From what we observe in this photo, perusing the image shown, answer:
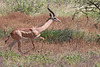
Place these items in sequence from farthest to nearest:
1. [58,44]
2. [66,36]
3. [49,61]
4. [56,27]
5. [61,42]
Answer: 1. [56,27]
2. [66,36]
3. [61,42]
4. [58,44]
5. [49,61]

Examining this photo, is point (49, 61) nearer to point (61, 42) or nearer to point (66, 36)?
point (61, 42)

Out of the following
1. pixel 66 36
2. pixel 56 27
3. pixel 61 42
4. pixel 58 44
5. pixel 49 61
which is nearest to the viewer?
pixel 49 61

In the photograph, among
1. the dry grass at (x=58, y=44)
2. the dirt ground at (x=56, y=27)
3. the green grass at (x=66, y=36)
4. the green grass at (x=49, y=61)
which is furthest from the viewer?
the green grass at (x=66, y=36)

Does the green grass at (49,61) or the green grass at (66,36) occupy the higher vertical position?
the green grass at (49,61)

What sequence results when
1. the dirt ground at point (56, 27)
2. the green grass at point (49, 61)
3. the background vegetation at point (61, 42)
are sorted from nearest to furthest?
the green grass at point (49, 61) < the background vegetation at point (61, 42) < the dirt ground at point (56, 27)

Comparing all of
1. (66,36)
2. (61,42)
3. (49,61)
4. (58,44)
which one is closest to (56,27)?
(66,36)

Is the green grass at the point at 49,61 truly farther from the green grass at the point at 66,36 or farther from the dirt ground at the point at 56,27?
the green grass at the point at 66,36

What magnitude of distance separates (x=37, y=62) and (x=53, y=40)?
458 cm

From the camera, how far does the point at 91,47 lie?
10617mm

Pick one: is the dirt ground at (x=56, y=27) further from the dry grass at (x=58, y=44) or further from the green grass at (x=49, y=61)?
the green grass at (x=49, y=61)

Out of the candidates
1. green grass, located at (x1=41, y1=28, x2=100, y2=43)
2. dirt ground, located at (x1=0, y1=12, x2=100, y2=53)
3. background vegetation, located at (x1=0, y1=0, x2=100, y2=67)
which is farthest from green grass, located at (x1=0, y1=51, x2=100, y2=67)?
green grass, located at (x1=41, y1=28, x2=100, y2=43)

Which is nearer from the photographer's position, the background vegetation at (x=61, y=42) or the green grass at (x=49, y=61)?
the green grass at (x=49, y=61)

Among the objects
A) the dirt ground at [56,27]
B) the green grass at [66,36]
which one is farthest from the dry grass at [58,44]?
the green grass at [66,36]

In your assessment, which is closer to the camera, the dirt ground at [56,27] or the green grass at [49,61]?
the green grass at [49,61]
